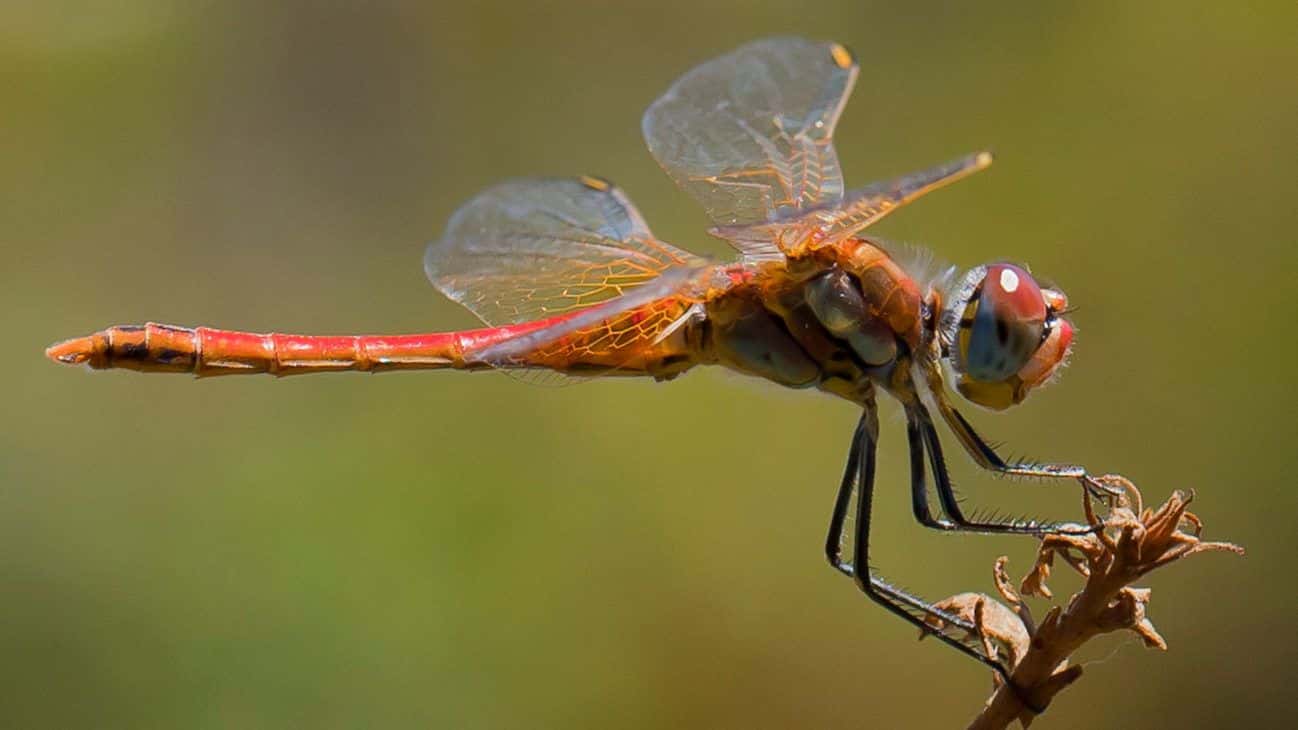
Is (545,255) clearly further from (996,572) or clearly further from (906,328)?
(996,572)

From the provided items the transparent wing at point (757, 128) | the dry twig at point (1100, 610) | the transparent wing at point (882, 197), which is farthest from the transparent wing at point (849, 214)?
the dry twig at point (1100, 610)

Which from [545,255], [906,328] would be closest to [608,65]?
[545,255]

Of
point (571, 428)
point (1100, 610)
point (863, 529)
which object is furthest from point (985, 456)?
point (571, 428)

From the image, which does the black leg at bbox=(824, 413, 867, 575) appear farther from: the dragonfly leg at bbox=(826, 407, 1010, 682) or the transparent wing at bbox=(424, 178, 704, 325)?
the transparent wing at bbox=(424, 178, 704, 325)

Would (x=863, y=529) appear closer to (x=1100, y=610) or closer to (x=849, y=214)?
(x=849, y=214)

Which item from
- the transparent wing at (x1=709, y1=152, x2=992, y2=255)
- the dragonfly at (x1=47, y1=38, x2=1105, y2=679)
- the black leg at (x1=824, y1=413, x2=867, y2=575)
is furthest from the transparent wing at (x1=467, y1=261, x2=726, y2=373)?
the black leg at (x1=824, y1=413, x2=867, y2=575)

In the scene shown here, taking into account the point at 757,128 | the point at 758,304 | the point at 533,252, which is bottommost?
the point at 758,304

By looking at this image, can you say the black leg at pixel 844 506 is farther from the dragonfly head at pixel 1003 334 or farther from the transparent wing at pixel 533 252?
the transparent wing at pixel 533 252
